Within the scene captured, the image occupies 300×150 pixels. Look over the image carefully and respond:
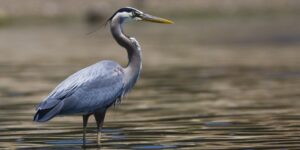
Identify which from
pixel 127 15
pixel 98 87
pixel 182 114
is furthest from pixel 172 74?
pixel 98 87

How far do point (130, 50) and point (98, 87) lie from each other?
28.5 inches

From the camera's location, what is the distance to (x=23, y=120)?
16016 millimetres

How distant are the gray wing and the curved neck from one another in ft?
0.47

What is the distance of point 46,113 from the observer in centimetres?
1277

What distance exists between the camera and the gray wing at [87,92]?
42.2 feet

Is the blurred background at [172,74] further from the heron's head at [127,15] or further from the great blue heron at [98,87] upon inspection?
the heron's head at [127,15]

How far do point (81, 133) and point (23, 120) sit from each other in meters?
1.95

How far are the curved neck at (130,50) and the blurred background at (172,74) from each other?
812 millimetres

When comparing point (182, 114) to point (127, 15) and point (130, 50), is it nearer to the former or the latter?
point (130, 50)

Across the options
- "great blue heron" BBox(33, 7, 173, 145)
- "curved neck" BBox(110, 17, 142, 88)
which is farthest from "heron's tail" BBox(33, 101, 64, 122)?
"curved neck" BBox(110, 17, 142, 88)

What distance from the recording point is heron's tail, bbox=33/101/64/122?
12711 mm

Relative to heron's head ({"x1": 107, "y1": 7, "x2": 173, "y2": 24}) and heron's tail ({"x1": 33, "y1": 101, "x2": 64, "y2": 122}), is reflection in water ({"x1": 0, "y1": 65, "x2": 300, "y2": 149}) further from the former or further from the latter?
heron's head ({"x1": 107, "y1": 7, "x2": 173, "y2": 24})

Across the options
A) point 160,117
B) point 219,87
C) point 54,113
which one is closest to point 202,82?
point 219,87

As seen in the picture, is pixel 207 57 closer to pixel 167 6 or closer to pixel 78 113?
pixel 78 113
